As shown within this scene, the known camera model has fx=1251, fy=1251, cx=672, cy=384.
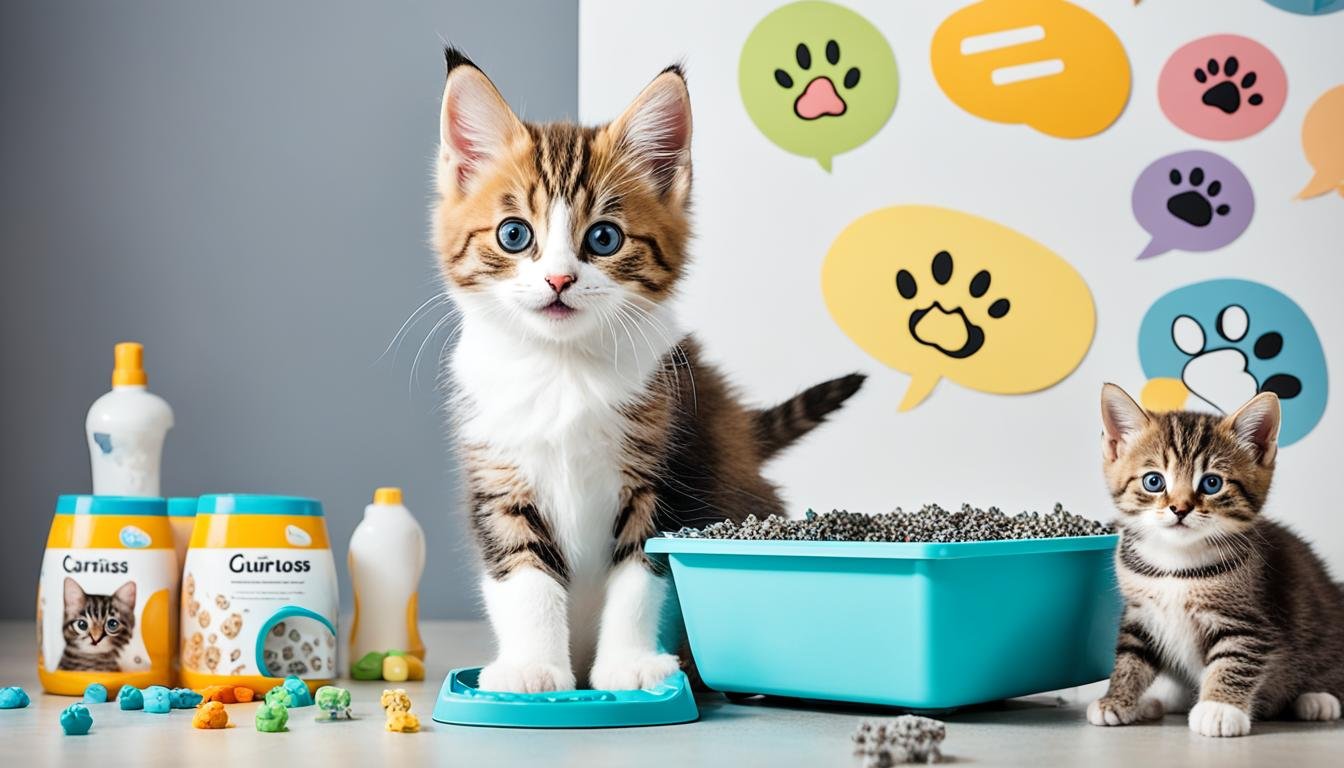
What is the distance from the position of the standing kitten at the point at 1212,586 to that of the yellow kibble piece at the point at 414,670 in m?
0.85

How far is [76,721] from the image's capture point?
1153 mm

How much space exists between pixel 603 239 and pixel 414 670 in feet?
2.20

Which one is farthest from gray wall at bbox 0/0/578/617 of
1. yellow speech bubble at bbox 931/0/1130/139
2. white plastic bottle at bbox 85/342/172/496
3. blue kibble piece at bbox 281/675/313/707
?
blue kibble piece at bbox 281/675/313/707

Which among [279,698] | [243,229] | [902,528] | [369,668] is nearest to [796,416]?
[902,528]

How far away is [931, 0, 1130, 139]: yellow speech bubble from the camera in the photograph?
2.11 meters

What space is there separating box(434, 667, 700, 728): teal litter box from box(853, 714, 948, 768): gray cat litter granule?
23cm

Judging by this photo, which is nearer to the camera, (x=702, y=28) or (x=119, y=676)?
(x=119, y=676)

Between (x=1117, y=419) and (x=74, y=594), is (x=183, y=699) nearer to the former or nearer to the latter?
(x=74, y=594)

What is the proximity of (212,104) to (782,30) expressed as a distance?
3.69 ft

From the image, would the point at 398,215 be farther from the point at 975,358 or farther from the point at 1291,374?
the point at 1291,374

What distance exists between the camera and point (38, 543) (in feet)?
7.97

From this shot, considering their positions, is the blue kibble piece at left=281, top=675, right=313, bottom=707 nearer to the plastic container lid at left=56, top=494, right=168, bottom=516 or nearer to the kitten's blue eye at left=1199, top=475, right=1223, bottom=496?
the plastic container lid at left=56, top=494, right=168, bottom=516

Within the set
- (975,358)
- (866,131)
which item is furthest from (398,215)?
(975,358)

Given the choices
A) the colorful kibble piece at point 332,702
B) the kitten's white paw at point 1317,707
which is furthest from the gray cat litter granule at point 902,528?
the colorful kibble piece at point 332,702
